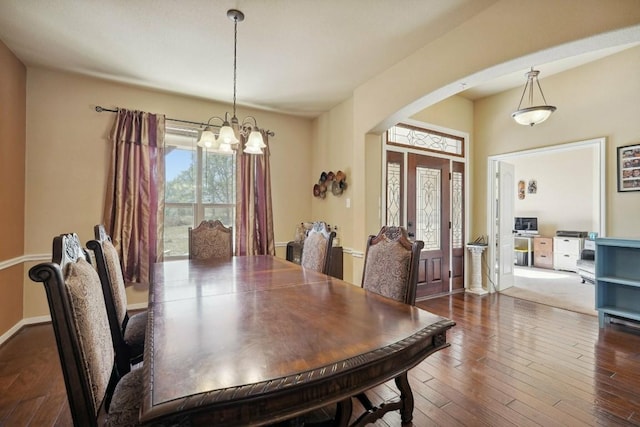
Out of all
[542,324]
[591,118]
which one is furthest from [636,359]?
[591,118]

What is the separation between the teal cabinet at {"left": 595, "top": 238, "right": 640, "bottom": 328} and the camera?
302 centimetres

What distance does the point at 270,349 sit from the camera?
3.19ft

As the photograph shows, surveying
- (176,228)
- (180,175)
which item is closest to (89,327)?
(176,228)

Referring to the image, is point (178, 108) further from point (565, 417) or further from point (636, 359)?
point (636, 359)

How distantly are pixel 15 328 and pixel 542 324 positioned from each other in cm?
550

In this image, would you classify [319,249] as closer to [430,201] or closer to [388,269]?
[388,269]

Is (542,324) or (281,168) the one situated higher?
(281,168)

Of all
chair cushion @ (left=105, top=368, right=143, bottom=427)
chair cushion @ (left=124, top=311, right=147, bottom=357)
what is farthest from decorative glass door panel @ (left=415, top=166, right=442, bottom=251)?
chair cushion @ (left=105, top=368, right=143, bottom=427)

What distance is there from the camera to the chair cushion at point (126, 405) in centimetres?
105

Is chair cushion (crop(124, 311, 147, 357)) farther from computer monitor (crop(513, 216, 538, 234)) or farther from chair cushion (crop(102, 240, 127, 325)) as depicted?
computer monitor (crop(513, 216, 538, 234))

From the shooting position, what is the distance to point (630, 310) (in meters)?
3.05

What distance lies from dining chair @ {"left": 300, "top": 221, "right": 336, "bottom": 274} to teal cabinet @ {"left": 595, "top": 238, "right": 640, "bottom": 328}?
304 centimetres

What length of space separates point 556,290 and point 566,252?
7.32 ft

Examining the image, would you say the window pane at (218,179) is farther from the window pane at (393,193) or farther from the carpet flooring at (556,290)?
the carpet flooring at (556,290)
